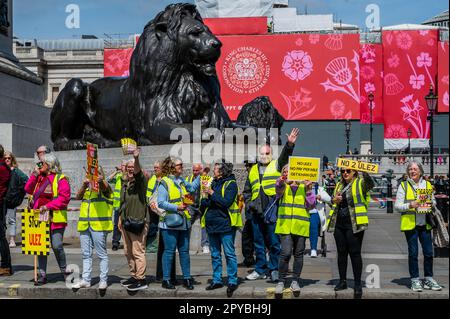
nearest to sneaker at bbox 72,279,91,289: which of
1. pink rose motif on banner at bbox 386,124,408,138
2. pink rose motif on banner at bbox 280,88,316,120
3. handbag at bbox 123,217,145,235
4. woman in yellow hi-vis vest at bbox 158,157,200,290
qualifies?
handbag at bbox 123,217,145,235

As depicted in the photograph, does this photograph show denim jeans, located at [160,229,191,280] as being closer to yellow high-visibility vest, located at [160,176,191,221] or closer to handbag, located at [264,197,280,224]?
yellow high-visibility vest, located at [160,176,191,221]

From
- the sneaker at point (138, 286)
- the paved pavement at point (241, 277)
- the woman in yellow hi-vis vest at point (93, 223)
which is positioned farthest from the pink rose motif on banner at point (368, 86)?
the sneaker at point (138, 286)

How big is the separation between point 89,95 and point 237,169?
13.9 ft

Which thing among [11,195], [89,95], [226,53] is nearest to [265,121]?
[89,95]

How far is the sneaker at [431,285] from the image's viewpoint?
799cm

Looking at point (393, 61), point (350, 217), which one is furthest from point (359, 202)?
point (393, 61)

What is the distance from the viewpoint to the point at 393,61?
168 feet

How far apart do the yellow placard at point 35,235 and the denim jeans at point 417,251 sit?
4354 mm

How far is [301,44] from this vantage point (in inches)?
2035

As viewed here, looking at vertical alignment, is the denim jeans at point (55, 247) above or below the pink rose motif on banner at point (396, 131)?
below

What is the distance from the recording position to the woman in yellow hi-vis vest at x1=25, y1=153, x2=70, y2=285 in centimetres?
841

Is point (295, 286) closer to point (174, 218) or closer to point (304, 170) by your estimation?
point (304, 170)

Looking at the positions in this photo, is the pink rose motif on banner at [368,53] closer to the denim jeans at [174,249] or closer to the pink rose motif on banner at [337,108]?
the pink rose motif on banner at [337,108]

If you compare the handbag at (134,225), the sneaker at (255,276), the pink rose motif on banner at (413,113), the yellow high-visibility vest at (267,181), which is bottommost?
the sneaker at (255,276)
